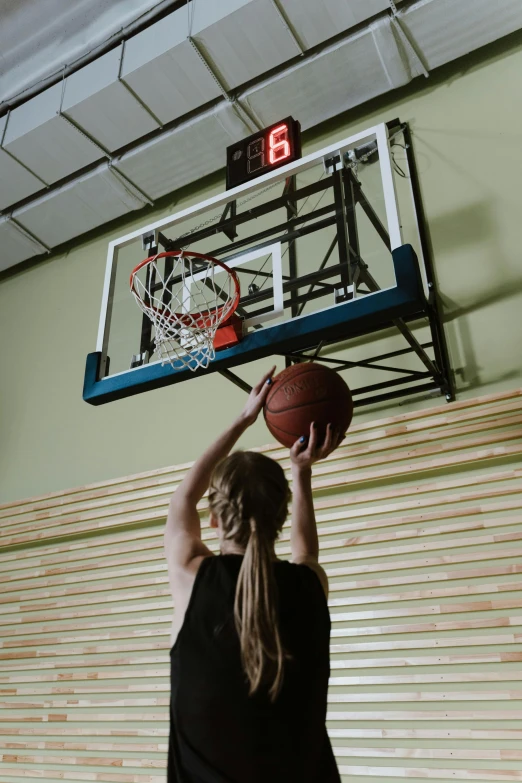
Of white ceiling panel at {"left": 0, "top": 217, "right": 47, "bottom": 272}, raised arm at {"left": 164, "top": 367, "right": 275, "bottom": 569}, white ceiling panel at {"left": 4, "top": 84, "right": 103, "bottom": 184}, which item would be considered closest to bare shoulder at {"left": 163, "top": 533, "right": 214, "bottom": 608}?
raised arm at {"left": 164, "top": 367, "right": 275, "bottom": 569}

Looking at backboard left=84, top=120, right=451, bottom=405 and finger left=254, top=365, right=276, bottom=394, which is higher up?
backboard left=84, top=120, right=451, bottom=405

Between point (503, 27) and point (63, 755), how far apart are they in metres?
5.76

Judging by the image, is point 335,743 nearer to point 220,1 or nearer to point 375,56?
point 375,56

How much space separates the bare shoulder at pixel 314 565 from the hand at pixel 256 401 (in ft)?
1.39

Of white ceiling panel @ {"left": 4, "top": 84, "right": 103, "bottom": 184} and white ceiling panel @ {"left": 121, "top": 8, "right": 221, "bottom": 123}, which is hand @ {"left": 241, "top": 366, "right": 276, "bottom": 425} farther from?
white ceiling panel @ {"left": 4, "top": 84, "right": 103, "bottom": 184}

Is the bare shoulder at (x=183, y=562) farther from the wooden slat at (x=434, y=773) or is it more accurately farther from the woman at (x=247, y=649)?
the wooden slat at (x=434, y=773)

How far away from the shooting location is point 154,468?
181 inches

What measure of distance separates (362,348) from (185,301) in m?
1.24

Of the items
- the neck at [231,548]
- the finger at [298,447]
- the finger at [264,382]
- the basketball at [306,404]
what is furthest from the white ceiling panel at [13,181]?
the neck at [231,548]

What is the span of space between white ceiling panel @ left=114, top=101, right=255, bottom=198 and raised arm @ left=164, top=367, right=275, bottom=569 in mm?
3929

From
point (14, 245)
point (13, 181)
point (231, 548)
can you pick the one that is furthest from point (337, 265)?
point (14, 245)

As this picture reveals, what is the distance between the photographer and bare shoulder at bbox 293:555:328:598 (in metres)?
1.63

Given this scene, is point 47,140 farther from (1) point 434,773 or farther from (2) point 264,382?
(1) point 434,773

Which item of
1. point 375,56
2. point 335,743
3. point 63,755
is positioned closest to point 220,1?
point 375,56
